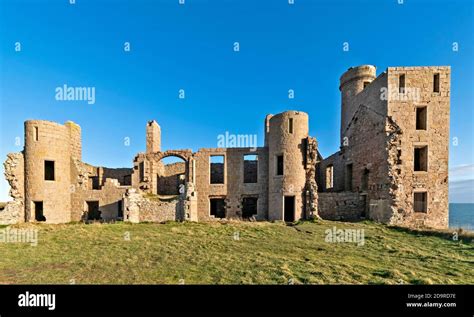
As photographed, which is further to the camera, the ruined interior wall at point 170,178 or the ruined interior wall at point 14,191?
the ruined interior wall at point 170,178

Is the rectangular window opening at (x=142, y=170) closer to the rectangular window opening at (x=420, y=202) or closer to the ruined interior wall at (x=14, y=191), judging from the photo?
the ruined interior wall at (x=14, y=191)

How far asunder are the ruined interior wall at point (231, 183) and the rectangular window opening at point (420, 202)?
1035cm

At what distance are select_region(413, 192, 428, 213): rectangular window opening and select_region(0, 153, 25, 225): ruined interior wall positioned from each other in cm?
2852

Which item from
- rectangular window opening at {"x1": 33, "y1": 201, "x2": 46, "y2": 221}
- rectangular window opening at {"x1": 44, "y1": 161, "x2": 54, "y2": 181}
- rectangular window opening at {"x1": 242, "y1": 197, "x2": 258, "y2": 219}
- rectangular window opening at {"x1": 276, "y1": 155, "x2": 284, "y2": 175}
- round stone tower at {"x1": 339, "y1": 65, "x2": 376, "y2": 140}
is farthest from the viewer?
rectangular window opening at {"x1": 242, "y1": 197, "x2": 258, "y2": 219}

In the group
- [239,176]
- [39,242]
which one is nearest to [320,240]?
[239,176]

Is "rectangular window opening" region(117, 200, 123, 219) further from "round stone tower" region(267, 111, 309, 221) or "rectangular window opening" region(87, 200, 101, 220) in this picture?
"round stone tower" region(267, 111, 309, 221)

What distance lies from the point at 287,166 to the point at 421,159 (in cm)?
934

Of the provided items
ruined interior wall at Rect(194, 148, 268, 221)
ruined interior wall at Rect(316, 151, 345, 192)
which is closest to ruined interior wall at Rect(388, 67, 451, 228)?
ruined interior wall at Rect(316, 151, 345, 192)

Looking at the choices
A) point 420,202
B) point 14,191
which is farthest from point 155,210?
point 420,202

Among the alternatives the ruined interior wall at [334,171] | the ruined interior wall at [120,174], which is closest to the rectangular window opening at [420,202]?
the ruined interior wall at [334,171]

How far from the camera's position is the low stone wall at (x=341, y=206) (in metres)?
15.4

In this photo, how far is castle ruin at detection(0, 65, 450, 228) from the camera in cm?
1384

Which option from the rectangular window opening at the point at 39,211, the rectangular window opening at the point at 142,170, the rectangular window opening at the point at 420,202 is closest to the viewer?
the rectangular window opening at the point at 420,202
